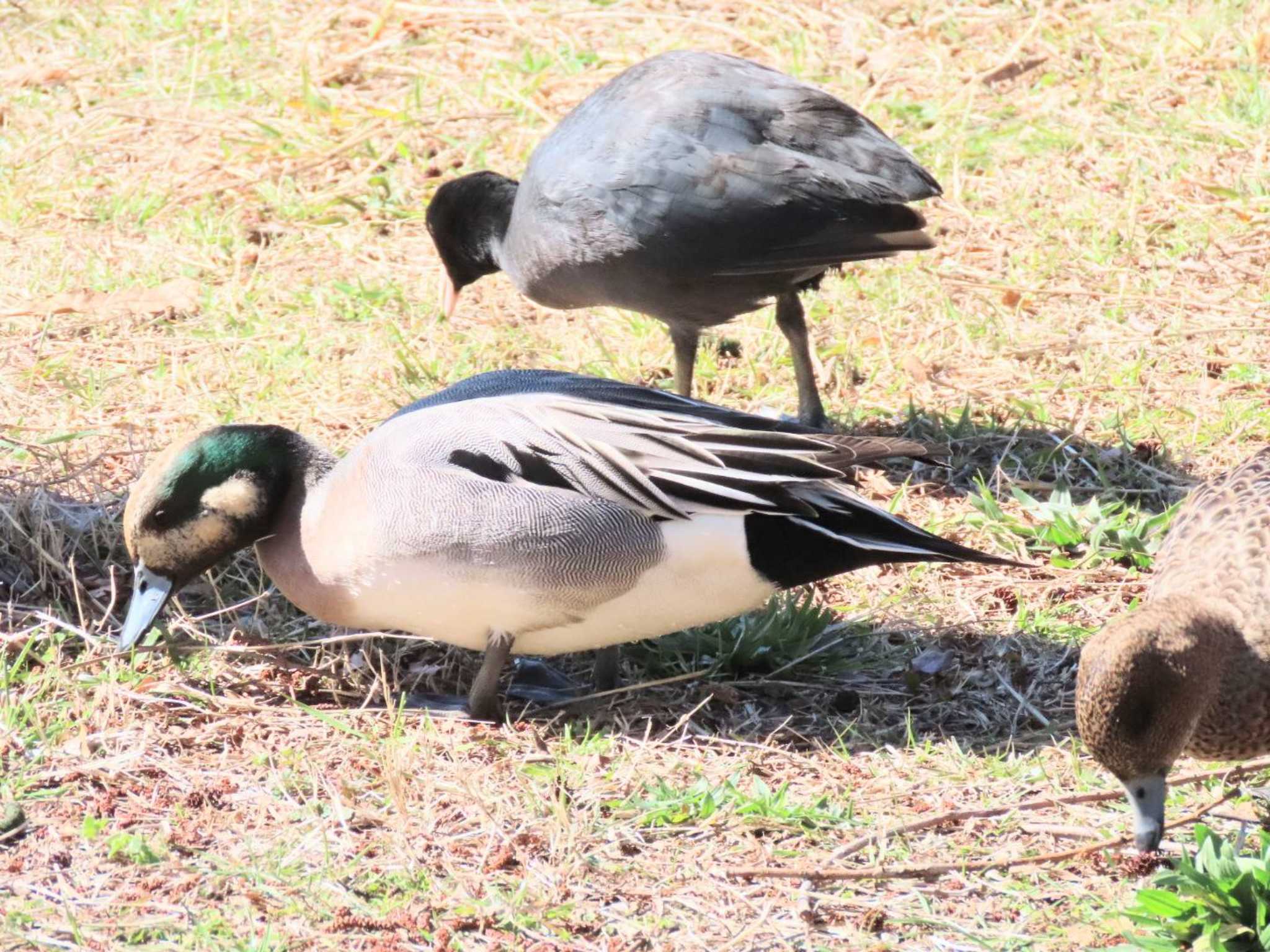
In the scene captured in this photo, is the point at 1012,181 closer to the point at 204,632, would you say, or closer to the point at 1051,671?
the point at 1051,671

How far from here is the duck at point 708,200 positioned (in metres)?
4.41

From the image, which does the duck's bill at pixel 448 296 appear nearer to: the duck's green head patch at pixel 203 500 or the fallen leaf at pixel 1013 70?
the duck's green head patch at pixel 203 500

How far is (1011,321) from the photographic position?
210 inches

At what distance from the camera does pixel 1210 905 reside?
258cm

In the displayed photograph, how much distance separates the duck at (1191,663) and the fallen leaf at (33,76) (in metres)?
5.29

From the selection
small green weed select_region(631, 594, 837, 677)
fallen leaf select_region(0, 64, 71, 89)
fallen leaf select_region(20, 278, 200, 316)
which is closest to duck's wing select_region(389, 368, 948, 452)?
small green weed select_region(631, 594, 837, 677)

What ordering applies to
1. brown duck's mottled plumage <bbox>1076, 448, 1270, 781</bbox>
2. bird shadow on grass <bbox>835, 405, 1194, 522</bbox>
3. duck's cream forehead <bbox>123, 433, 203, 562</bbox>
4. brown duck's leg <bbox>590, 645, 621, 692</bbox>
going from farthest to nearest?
bird shadow on grass <bbox>835, 405, 1194, 522</bbox> < brown duck's leg <bbox>590, 645, 621, 692</bbox> < duck's cream forehead <bbox>123, 433, 203, 562</bbox> < brown duck's mottled plumage <bbox>1076, 448, 1270, 781</bbox>

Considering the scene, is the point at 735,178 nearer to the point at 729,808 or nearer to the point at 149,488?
the point at 149,488

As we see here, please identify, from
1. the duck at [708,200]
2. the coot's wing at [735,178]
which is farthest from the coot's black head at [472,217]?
the coot's wing at [735,178]

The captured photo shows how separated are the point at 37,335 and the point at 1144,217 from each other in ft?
12.4

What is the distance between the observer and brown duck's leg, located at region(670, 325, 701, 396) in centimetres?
475

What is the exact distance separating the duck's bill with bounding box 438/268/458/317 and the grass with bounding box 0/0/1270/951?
75mm

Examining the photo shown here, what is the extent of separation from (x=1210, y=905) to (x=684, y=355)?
254 cm

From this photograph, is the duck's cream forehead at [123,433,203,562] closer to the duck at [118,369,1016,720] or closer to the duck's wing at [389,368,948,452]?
the duck at [118,369,1016,720]
